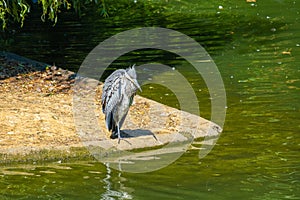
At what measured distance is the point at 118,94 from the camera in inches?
360

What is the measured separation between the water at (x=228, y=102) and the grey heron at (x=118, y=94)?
78cm

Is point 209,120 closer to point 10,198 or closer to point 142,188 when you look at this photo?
point 142,188

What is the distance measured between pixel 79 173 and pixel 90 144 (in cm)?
91

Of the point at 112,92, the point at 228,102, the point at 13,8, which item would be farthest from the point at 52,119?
the point at 13,8

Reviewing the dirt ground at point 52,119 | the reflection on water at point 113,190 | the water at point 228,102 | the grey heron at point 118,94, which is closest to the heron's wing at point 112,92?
the grey heron at point 118,94

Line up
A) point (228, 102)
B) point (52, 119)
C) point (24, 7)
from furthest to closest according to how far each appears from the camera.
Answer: point (24, 7) → point (228, 102) → point (52, 119)

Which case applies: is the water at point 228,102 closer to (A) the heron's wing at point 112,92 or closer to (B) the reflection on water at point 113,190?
(B) the reflection on water at point 113,190

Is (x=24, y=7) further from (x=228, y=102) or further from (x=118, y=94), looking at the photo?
(x=118, y=94)

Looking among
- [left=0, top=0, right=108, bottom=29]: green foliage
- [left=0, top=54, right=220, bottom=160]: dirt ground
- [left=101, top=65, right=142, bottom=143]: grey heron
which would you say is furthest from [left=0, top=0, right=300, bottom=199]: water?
[left=0, top=0, right=108, bottom=29]: green foliage

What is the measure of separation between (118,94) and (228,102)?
3.09 meters

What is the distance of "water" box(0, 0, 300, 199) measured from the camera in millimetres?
7727

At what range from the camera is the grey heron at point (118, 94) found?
9.02 meters

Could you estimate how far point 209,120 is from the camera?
10695 mm

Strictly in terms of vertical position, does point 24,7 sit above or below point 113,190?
above
